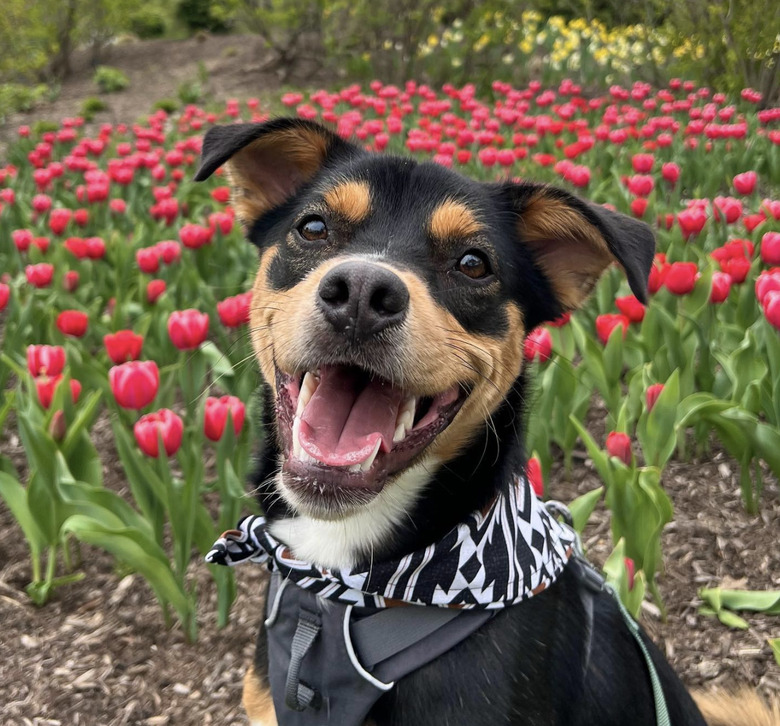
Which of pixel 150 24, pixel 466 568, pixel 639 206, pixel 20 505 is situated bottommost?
pixel 150 24

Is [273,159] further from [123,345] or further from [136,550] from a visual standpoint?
[136,550]

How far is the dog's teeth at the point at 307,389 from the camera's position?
197 cm

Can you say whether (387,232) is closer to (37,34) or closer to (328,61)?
(328,61)

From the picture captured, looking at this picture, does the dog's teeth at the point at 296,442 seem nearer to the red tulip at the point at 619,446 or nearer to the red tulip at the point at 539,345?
the red tulip at the point at 539,345

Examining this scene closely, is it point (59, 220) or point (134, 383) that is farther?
point (59, 220)

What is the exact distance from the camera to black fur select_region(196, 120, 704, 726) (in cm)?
177

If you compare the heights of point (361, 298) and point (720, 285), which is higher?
point (361, 298)

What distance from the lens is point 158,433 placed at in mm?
2631

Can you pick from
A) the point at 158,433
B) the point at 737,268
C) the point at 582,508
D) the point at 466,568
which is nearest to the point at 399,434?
the point at 466,568

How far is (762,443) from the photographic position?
9.93ft

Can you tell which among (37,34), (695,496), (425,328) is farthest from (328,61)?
(425,328)

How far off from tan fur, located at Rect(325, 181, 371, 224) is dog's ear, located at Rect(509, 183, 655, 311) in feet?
1.63

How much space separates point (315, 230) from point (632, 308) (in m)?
2.15

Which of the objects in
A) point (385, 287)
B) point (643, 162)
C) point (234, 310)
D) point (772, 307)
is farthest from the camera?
point (643, 162)
